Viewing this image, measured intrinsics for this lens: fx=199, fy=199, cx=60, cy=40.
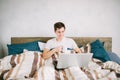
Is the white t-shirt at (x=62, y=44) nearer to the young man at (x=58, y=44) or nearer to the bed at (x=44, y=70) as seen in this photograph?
the young man at (x=58, y=44)

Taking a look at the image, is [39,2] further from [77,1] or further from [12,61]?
[12,61]

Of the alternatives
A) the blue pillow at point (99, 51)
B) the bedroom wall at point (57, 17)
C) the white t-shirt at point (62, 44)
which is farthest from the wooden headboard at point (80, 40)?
the white t-shirt at point (62, 44)

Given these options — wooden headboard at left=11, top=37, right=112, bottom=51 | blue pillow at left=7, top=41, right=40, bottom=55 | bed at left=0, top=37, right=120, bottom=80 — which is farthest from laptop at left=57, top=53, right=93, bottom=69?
wooden headboard at left=11, top=37, right=112, bottom=51

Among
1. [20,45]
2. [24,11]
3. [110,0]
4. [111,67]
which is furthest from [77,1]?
[111,67]

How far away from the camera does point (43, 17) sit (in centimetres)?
314

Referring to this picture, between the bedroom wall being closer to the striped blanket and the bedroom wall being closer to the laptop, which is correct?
the striped blanket

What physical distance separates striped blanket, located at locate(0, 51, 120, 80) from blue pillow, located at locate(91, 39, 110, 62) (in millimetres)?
207

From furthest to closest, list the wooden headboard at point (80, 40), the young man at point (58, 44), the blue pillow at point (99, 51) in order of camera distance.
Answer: the wooden headboard at point (80, 40) → the blue pillow at point (99, 51) → the young man at point (58, 44)

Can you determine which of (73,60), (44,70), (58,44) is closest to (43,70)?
(44,70)

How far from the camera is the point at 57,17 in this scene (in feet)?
10.4

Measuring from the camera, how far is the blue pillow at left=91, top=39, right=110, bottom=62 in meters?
2.66

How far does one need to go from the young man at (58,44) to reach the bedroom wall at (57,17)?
48 cm

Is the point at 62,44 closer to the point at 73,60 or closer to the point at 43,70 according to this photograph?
the point at 73,60

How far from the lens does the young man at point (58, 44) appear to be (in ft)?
8.20
